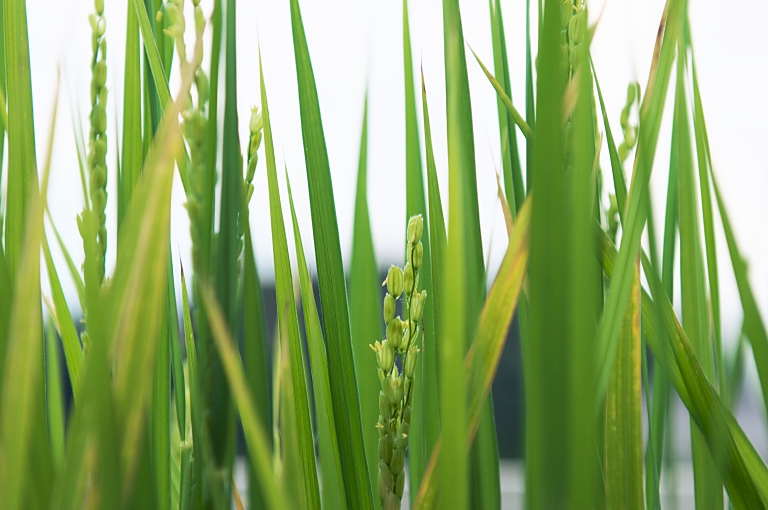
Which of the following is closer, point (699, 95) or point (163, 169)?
point (163, 169)

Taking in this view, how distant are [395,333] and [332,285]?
0.06 m

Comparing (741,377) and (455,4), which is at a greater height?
(455,4)

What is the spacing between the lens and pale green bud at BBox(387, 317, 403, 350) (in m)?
0.18

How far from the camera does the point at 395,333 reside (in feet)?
0.59

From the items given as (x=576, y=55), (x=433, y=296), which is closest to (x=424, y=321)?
(x=433, y=296)

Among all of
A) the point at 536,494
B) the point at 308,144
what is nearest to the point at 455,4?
the point at 308,144

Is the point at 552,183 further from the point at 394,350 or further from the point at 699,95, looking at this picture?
the point at 699,95

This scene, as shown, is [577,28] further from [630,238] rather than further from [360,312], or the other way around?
[360,312]

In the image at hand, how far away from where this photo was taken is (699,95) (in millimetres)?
288

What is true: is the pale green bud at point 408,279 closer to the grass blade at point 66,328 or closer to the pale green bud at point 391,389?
the pale green bud at point 391,389

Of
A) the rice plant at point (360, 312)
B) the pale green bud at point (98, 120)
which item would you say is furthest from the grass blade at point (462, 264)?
the pale green bud at point (98, 120)

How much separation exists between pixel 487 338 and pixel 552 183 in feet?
0.23

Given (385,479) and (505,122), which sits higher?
(505,122)

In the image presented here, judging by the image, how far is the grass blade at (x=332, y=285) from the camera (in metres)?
0.22
